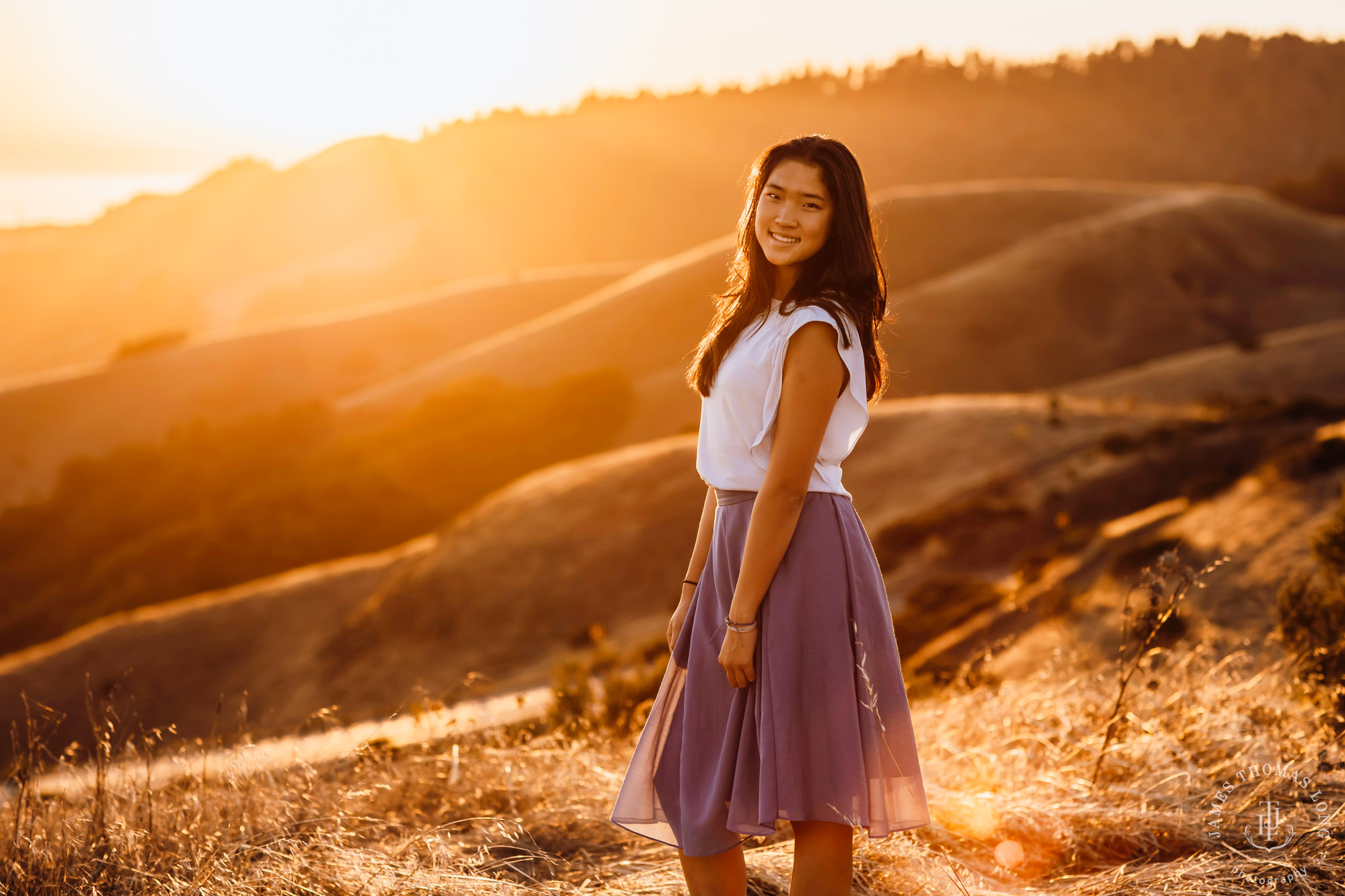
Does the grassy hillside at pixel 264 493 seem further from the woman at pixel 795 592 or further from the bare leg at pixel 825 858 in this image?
the bare leg at pixel 825 858

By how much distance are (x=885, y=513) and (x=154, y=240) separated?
16585 cm

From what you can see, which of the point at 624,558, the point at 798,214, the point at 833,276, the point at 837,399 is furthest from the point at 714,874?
the point at 624,558

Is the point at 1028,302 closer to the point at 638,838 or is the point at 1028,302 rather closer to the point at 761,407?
the point at 638,838

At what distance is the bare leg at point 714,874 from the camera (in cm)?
269

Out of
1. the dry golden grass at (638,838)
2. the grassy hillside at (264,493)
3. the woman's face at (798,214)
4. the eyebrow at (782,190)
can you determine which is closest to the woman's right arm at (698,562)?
the woman's face at (798,214)

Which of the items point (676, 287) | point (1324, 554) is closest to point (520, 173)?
point (676, 287)

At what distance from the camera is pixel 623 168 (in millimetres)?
129875

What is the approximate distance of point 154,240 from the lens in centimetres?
15650

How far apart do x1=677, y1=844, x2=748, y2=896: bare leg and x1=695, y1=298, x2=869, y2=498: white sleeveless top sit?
41.1 inches

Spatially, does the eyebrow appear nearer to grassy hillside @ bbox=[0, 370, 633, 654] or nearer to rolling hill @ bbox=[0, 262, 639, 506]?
grassy hillside @ bbox=[0, 370, 633, 654]

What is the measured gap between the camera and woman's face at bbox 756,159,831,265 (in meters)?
2.66

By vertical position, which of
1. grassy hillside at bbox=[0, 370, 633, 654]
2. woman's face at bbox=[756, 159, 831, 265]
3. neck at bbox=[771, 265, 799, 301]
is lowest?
grassy hillside at bbox=[0, 370, 633, 654]

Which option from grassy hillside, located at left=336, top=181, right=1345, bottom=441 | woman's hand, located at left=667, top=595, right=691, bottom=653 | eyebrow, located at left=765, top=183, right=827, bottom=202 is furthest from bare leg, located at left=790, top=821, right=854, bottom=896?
grassy hillside, located at left=336, top=181, right=1345, bottom=441

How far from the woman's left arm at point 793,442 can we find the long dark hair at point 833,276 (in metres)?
0.09
